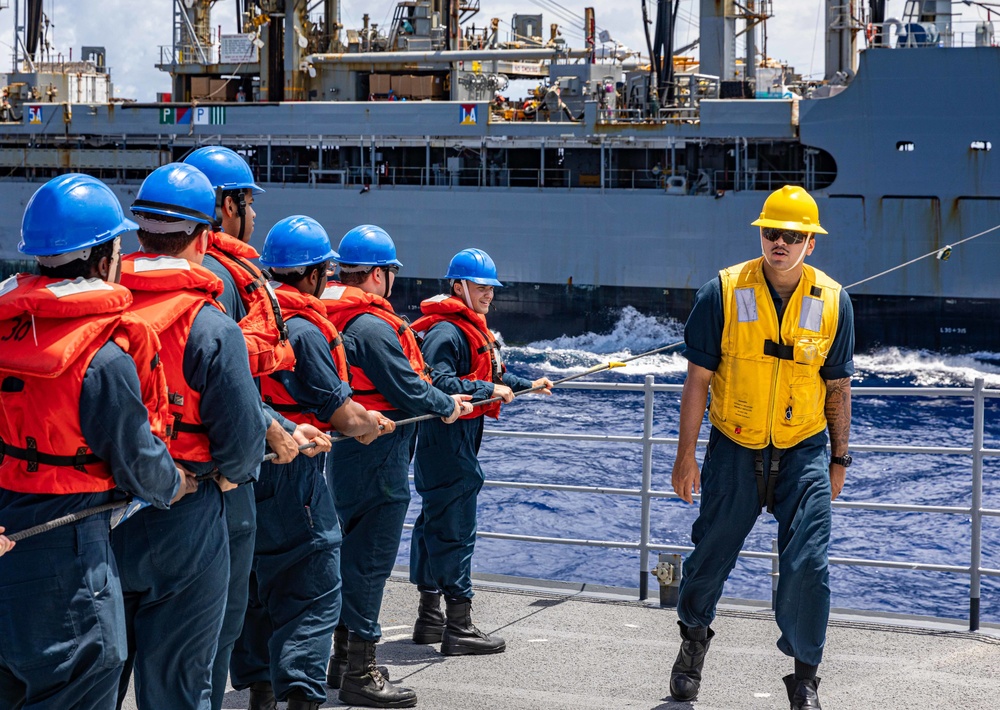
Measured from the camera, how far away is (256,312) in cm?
338

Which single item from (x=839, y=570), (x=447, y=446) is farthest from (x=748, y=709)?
(x=839, y=570)

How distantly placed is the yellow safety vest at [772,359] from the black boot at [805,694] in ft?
2.36

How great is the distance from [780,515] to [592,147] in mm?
19650

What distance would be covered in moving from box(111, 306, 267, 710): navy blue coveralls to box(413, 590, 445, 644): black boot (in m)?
1.85

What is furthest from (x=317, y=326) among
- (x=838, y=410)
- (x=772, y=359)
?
(x=838, y=410)

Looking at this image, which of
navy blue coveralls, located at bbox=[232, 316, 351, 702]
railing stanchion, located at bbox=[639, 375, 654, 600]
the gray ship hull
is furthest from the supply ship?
navy blue coveralls, located at bbox=[232, 316, 351, 702]

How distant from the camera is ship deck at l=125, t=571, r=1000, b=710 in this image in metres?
3.92

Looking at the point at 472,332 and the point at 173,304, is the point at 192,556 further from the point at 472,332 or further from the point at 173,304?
the point at 472,332

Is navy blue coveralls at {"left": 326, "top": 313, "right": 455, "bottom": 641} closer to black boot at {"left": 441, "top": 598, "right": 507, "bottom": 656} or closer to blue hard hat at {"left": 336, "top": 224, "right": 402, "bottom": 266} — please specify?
blue hard hat at {"left": 336, "top": 224, "right": 402, "bottom": 266}

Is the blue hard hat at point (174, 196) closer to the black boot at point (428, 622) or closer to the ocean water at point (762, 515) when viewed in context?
the black boot at point (428, 622)

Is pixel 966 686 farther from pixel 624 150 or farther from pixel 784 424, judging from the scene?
pixel 624 150

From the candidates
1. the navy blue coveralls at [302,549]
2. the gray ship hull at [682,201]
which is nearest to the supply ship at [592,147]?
the gray ship hull at [682,201]

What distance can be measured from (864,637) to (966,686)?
Answer: 0.54 meters

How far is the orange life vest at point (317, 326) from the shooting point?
3656mm
